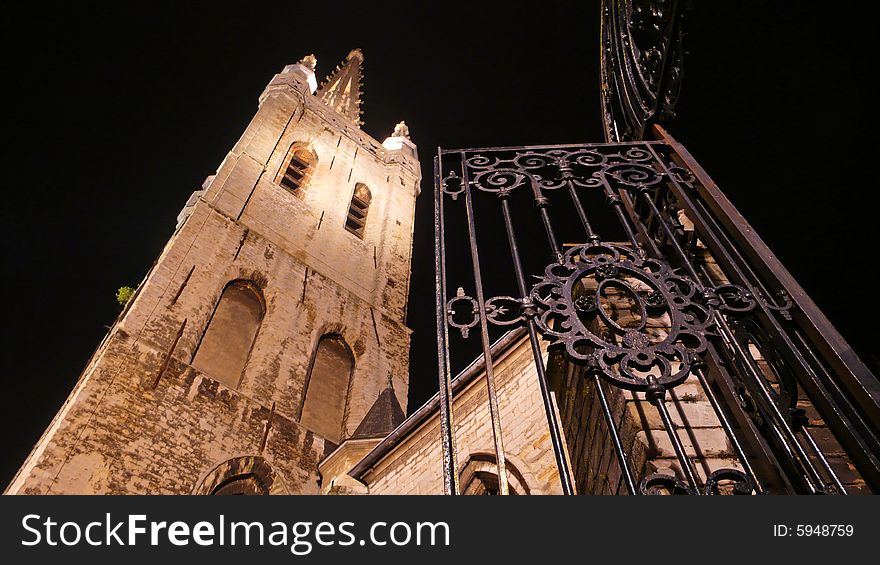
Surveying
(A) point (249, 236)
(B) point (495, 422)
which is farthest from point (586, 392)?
(A) point (249, 236)

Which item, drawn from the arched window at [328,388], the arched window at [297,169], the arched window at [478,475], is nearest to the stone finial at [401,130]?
the arched window at [297,169]

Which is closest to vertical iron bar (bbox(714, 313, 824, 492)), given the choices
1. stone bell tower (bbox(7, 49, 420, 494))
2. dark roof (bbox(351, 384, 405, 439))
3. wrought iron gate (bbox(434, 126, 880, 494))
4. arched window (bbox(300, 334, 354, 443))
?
wrought iron gate (bbox(434, 126, 880, 494))

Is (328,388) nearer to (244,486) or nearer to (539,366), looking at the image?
(244,486)

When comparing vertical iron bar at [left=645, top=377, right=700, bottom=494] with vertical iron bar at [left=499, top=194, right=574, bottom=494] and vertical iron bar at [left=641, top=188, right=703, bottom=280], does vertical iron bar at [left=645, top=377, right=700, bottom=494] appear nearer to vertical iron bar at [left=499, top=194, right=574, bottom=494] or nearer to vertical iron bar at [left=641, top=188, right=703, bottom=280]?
vertical iron bar at [left=499, top=194, right=574, bottom=494]

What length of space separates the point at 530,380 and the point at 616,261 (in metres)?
5.00

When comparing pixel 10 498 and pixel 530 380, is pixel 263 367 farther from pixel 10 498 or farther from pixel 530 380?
pixel 10 498

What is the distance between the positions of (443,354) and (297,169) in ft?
68.7

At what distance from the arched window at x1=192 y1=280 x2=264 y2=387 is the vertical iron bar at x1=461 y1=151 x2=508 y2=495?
12351mm

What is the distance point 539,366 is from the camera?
2.33 meters

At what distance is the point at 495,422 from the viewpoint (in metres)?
2.11

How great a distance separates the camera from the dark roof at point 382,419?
1282 centimetres

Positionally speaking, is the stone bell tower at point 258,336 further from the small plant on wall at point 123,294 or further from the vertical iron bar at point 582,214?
the vertical iron bar at point 582,214

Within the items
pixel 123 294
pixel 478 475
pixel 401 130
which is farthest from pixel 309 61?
pixel 478 475

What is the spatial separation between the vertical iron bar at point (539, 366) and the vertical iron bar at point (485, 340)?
17 centimetres
